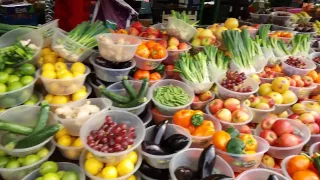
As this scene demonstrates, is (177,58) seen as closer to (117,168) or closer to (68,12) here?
(117,168)

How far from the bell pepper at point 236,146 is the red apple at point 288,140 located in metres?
0.33

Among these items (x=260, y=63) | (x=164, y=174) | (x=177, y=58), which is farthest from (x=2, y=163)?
(x=260, y=63)

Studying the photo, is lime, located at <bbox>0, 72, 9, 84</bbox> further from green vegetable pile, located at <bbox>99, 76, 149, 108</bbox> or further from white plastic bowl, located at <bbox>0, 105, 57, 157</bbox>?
green vegetable pile, located at <bbox>99, 76, 149, 108</bbox>

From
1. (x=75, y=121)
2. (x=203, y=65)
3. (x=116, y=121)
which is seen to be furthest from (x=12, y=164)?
(x=203, y=65)

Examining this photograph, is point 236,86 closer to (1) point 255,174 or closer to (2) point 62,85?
(1) point 255,174

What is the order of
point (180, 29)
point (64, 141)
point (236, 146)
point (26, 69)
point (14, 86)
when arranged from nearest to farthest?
1. point (236, 146)
2. point (64, 141)
3. point (14, 86)
4. point (26, 69)
5. point (180, 29)

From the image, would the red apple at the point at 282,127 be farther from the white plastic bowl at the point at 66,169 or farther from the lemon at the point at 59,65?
the lemon at the point at 59,65

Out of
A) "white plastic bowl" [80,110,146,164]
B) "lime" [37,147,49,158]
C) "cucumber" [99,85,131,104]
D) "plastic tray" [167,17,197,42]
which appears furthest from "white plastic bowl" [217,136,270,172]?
"plastic tray" [167,17,197,42]

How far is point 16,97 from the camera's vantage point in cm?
185

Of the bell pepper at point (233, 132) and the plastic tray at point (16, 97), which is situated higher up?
the plastic tray at point (16, 97)

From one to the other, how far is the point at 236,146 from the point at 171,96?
2.19 feet

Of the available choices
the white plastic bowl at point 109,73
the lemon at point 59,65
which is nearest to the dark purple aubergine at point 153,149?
the white plastic bowl at point 109,73

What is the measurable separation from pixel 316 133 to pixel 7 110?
6.68 feet

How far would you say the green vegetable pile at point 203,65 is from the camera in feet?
7.54
